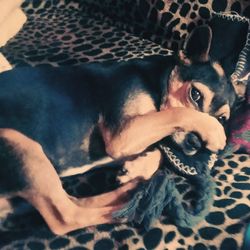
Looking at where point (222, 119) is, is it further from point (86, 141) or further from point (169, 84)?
point (86, 141)

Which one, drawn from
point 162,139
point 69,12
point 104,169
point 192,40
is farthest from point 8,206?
point 69,12

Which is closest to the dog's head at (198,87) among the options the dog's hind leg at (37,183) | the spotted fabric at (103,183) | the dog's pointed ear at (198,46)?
the dog's pointed ear at (198,46)

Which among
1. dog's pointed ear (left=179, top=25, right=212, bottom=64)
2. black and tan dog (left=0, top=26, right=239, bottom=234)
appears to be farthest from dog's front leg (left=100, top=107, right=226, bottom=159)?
dog's pointed ear (left=179, top=25, right=212, bottom=64)

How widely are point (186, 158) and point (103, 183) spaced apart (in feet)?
0.61

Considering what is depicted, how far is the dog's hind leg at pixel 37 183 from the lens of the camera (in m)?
0.88

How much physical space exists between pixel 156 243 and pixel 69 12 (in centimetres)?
72

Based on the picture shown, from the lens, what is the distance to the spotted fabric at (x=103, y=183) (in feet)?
2.97

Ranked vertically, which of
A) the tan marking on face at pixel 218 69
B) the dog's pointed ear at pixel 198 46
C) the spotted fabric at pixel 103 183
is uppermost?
the dog's pointed ear at pixel 198 46

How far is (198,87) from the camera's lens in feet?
3.07

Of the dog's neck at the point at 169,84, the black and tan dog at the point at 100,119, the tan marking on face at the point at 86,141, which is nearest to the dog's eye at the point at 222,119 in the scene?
the black and tan dog at the point at 100,119

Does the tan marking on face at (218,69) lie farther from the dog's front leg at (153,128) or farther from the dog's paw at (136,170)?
the dog's paw at (136,170)

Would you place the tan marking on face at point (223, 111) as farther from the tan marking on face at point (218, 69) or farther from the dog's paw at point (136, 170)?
the dog's paw at point (136, 170)

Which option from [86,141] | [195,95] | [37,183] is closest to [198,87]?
[195,95]

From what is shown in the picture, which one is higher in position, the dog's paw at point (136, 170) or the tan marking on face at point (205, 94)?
the tan marking on face at point (205, 94)
